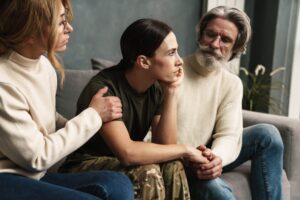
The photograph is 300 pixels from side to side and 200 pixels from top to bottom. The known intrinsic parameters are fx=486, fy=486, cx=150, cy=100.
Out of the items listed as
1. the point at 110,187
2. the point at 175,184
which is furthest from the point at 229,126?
the point at 110,187

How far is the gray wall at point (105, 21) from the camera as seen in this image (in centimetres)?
256

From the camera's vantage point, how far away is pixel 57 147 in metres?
1.33

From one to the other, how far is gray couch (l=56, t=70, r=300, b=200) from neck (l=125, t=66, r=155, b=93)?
1.61 feet

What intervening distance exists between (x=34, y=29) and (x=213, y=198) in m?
0.84

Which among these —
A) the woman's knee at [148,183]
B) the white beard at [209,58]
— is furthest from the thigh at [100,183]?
the white beard at [209,58]

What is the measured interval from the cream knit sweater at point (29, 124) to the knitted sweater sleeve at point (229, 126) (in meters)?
0.64

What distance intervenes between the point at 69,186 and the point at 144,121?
0.46 m

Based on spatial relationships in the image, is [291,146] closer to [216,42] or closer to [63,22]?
[216,42]

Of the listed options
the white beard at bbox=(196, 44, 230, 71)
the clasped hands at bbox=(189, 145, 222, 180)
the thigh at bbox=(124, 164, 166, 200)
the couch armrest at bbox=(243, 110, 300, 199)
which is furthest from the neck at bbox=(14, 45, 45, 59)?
the couch armrest at bbox=(243, 110, 300, 199)

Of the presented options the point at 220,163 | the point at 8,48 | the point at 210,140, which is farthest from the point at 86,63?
the point at 8,48

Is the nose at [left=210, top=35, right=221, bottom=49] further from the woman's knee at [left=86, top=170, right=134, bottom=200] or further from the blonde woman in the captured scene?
the woman's knee at [left=86, top=170, right=134, bottom=200]

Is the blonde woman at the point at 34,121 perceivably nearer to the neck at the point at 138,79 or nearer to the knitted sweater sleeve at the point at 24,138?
the knitted sweater sleeve at the point at 24,138

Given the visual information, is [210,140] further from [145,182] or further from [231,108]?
[145,182]

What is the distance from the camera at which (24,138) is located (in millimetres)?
1256
